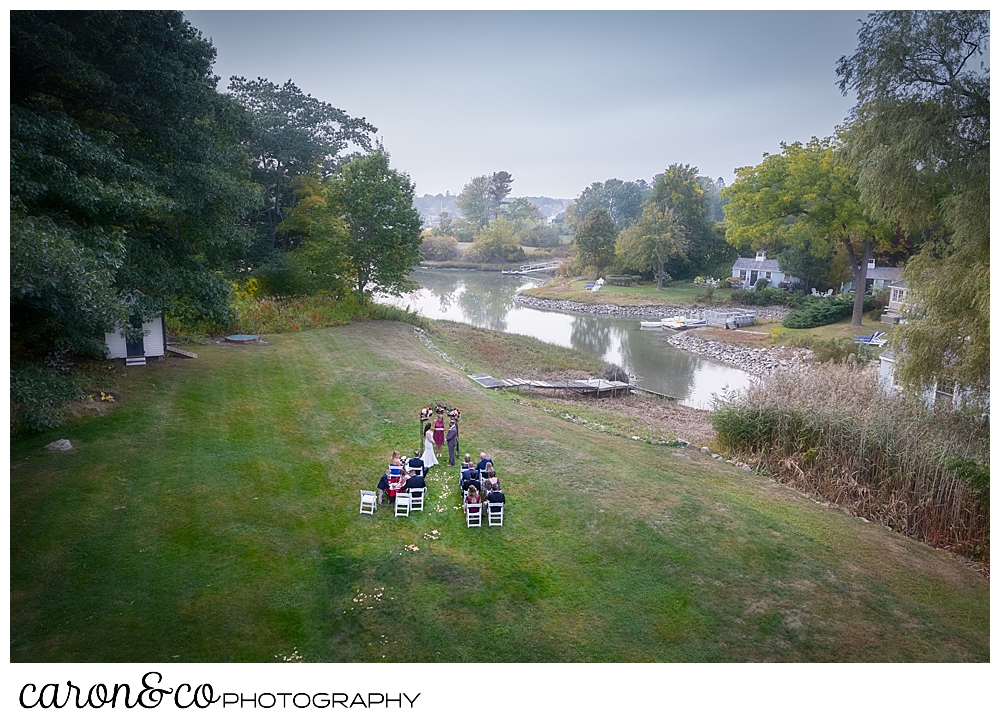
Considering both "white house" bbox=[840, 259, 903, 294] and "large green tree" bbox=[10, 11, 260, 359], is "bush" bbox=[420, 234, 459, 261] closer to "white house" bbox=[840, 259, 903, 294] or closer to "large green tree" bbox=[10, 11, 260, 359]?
"white house" bbox=[840, 259, 903, 294]

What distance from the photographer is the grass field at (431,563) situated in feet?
18.3

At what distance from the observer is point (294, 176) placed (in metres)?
27.1

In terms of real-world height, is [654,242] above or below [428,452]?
above

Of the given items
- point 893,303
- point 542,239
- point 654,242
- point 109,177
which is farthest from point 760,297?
point 542,239

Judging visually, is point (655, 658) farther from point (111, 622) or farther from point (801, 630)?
point (111, 622)

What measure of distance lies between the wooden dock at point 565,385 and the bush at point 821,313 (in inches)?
601

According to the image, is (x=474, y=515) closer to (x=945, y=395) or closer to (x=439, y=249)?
(x=945, y=395)

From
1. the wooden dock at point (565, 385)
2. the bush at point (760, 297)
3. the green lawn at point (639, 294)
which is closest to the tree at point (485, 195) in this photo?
the green lawn at point (639, 294)

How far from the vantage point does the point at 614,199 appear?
8231cm

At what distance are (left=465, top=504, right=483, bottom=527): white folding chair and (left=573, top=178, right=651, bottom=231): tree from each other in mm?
74114

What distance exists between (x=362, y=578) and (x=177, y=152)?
9.32 metres

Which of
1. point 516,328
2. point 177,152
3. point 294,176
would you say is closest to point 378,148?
point 294,176

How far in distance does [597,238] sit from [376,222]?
28.2 m

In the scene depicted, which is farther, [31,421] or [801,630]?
[31,421]
